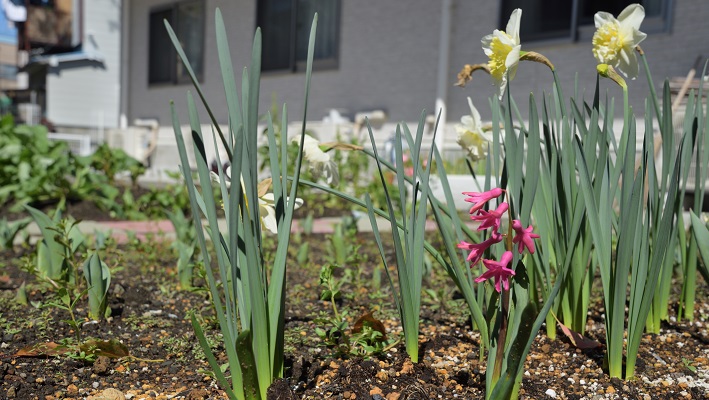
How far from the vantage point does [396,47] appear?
7.04 meters

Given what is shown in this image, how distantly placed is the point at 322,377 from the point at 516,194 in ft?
1.84

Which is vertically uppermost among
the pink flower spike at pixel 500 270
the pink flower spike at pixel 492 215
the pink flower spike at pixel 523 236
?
the pink flower spike at pixel 492 215

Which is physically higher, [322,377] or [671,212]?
[671,212]

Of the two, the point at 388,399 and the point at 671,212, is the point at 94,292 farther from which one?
the point at 671,212

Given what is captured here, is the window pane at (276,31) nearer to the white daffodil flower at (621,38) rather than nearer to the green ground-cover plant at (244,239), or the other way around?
the white daffodil flower at (621,38)

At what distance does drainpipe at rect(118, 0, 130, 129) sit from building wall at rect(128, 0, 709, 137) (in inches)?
86.7

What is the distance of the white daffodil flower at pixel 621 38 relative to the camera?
1.37 metres

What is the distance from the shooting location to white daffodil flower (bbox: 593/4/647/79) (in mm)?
1372

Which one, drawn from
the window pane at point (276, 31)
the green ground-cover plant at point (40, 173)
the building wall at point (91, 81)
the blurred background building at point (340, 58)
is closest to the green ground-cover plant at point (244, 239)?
the blurred background building at point (340, 58)

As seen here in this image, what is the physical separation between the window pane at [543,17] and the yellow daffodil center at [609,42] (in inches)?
177

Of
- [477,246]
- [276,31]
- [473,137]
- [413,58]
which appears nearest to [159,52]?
[276,31]

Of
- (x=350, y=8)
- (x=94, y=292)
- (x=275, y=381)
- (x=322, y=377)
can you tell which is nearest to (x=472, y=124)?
(x=322, y=377)

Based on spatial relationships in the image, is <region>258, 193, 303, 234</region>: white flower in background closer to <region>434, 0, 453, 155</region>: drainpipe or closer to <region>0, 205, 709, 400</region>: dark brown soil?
<region>0, 205, 709, 400</region>: dark brown soil

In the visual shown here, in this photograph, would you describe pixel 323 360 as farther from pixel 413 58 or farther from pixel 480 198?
pixel 413 58
